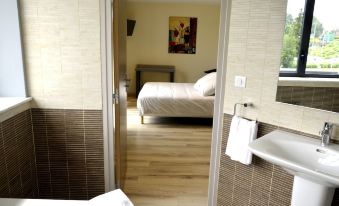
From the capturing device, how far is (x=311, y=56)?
5.95 ft

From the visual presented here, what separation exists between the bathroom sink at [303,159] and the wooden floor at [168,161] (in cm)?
113

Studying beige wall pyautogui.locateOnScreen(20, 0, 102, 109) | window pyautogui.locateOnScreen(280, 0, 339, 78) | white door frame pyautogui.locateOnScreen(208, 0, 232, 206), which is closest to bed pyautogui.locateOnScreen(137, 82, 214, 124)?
white door frame pyautogui.locateOnScreen(208, 0, 232, 206)

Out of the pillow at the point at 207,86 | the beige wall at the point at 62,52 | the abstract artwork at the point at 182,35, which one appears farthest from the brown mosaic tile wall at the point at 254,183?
the abstract artwork at the point at 182,35

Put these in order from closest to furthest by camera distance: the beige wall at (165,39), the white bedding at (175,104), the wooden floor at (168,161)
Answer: the wooden floor at (168,161) → the white bedding at (175,104) → the beige wall at (165,39)

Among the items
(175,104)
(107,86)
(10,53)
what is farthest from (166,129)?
(10,53)

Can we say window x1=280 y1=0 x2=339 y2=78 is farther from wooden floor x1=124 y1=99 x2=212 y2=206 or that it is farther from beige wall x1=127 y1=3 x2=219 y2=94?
beige wall x1=127 y1=3 x2=219 y2=94

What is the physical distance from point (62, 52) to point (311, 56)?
188 centimetres

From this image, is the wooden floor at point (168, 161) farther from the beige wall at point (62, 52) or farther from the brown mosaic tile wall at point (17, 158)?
the beige wall at point (62, 52)

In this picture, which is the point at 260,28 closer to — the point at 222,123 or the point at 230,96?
the point at 230,96

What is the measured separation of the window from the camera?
66.5 inches

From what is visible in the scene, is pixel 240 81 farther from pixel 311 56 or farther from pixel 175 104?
pixel 175 104

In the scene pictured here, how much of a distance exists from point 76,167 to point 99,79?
0.84m

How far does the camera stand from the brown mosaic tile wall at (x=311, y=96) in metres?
1.67

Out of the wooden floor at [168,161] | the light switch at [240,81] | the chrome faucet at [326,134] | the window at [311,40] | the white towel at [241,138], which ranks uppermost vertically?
the window at [311,40]
